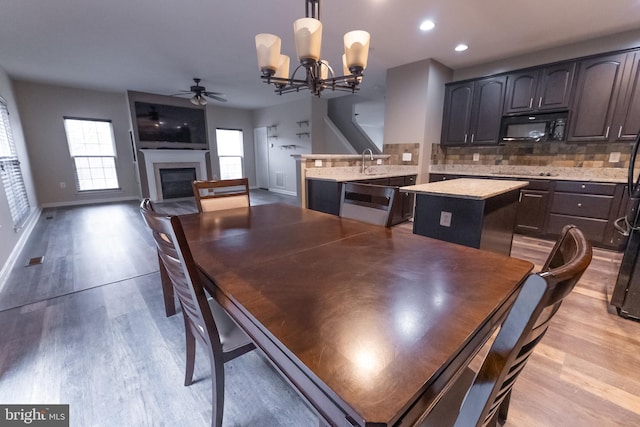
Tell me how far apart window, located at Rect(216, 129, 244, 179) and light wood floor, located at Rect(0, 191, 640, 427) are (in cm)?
601

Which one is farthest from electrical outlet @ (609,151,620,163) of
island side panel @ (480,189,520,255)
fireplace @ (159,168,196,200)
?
fireplace @ (159,168,196,200)

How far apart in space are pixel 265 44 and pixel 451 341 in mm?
1823

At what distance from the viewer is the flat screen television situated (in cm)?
621

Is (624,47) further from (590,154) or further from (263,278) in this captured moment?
(263,278)

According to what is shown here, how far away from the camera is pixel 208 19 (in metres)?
2.85

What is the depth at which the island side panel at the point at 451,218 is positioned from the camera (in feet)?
7.26

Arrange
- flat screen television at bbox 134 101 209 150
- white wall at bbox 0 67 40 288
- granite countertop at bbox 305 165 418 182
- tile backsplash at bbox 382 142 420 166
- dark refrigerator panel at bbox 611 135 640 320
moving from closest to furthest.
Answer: dark refrigerator panel at bbox 611 135 640 320 < white wall at bbox 0 67 40 288 < granite countertop at bbox 305 165 418 182 < tile backsplash at bbox 382 142 420 166 < flat screen television at bbox 134 101 209 150

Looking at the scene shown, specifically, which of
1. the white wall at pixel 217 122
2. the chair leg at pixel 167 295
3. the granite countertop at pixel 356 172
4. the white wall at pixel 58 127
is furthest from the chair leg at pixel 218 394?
the white wall at pixel 58 127

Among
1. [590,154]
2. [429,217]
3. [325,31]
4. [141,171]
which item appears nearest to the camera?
[429,217]

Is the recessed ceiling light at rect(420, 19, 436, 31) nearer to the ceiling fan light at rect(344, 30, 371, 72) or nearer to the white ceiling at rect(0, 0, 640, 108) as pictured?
the white ceiling at rect(0, 0, 640, 108)

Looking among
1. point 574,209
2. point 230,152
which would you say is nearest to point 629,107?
point 574,209

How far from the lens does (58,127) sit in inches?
221

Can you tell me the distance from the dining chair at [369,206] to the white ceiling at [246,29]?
1962 millimetres

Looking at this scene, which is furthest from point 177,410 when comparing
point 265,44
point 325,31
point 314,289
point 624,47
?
point 624,47
